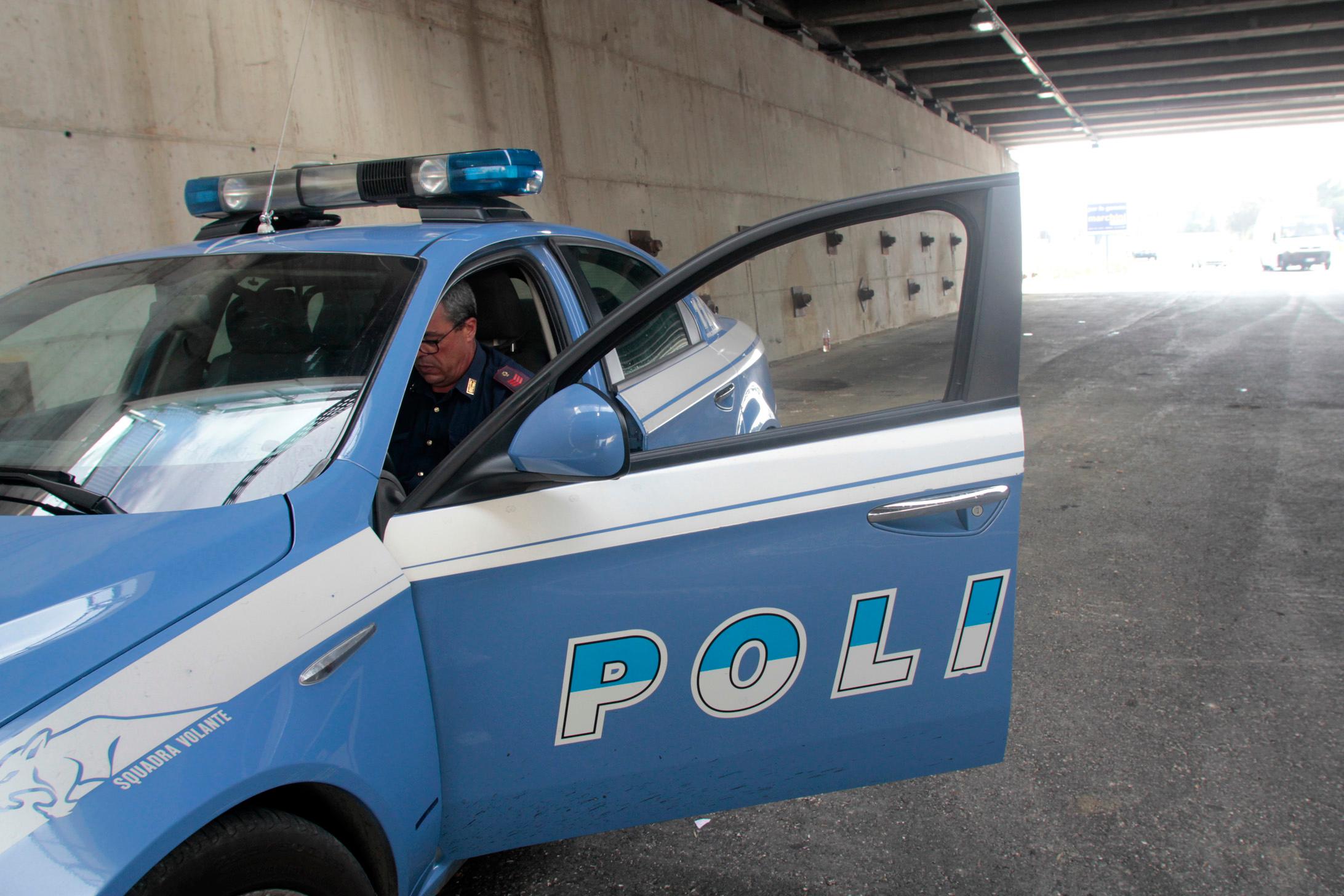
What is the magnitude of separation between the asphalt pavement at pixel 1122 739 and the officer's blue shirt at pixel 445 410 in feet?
3.11

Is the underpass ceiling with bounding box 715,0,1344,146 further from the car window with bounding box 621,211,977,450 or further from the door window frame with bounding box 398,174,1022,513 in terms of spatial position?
the door window frame with bounding box 398,174,1022,513

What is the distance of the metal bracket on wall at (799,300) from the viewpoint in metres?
4.71

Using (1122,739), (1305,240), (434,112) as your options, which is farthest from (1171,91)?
(1122,739)

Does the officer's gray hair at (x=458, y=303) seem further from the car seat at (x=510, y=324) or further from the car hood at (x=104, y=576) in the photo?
the car hood at (x=104, y=576)

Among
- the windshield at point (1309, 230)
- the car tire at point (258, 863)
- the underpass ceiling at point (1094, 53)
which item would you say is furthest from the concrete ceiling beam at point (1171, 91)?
the car tire at point (258, 863)

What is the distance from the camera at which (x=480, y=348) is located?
2635mm

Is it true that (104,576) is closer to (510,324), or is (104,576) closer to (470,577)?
(470,577)

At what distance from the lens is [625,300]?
109 inches

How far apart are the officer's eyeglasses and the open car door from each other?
668 mm

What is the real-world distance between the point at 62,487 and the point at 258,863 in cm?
81

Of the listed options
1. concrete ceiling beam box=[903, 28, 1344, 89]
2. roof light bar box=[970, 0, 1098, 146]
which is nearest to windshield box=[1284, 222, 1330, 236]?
roof light bar box=[970, 0, 1098, 146]

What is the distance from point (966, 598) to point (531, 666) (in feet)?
2.84

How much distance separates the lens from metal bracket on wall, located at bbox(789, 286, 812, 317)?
4713 mm

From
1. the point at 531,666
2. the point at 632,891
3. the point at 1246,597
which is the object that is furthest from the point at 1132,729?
the point at 531,666
